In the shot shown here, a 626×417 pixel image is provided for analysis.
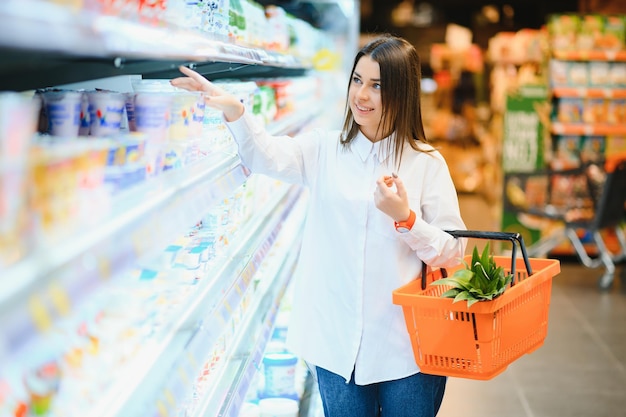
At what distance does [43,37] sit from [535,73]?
9681 millimetres

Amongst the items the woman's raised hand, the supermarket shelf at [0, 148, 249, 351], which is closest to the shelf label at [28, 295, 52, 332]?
the supermarket shelf at [0, 148, 249, 351]

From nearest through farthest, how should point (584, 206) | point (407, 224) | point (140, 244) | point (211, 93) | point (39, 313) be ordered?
1. point (39, 313)
2. point (140, 244)
3. point (211, 93)
4. point (407, 224)
5. point (584, 206)

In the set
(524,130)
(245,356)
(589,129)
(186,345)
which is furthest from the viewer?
(524,130)

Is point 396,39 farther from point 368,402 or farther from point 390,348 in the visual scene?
point 368,402

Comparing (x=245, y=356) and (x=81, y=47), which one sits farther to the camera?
(x=245, y=356)

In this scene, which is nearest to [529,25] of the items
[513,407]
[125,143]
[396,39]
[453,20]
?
[453,20]

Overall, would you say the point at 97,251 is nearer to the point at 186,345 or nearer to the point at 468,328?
the point at 186,345

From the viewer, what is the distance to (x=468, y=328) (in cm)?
219

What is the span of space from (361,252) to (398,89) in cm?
48

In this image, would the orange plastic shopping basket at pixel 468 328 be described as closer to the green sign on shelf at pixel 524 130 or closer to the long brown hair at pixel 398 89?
the long brown hair at pixel 398 89

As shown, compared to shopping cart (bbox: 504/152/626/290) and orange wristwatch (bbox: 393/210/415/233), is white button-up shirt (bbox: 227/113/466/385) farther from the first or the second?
shopping cart (bbox: 504/152/626/290)

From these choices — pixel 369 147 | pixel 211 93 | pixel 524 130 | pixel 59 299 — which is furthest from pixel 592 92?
pixel 59 299

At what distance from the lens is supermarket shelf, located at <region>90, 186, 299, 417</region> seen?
4.92ft

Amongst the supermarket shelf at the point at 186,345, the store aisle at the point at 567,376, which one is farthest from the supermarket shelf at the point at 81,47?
the store aisle at the point at 567,376
